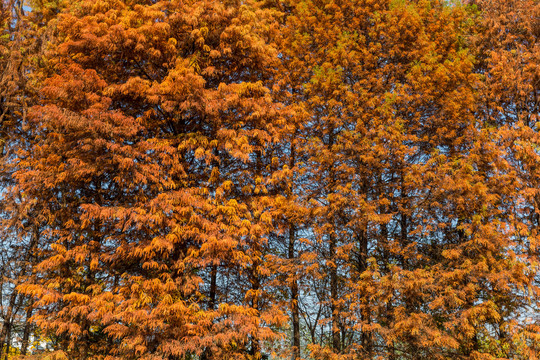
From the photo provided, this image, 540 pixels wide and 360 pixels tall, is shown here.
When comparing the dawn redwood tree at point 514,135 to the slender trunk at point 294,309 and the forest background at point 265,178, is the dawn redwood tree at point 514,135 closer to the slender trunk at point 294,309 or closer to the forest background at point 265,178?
the forest background at point 265,178

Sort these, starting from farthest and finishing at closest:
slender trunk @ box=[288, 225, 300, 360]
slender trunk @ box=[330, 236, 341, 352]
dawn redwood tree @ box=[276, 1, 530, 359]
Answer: slender trunk @ box=[288, 225, 300, 360], slender trunk @ box=[330, 236, 341, 352], dawn redwood tree @ box=[276, 1, 530, 359]

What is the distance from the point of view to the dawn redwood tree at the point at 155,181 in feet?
28.3

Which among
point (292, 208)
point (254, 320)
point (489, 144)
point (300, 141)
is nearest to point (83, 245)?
point (254, 320)

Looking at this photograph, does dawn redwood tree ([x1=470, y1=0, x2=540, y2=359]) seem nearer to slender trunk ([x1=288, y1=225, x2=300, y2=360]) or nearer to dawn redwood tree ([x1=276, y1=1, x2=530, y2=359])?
dawn redwood tree ([x1=276, y1=1, x2=530, y2=359])

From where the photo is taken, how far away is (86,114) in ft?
30.2

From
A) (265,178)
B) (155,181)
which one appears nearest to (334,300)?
(265,178)

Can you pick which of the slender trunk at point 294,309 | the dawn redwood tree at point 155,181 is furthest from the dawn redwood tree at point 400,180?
the dawn redwood tree at point 155,181

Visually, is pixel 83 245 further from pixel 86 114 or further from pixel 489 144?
pixel 489 144

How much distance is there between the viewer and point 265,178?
34.5 feet

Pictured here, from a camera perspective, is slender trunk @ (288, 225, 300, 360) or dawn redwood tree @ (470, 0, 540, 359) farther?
slender trunk @ (288, 225, 300, 360)

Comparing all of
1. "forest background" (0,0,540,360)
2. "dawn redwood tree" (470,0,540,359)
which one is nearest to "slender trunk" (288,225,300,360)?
"forest background" (0,0,540,360)

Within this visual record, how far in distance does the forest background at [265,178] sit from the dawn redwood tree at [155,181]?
58 mm

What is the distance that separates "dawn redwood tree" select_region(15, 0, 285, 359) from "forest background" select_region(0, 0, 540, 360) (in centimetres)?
6

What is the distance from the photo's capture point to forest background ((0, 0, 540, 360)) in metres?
8.84
